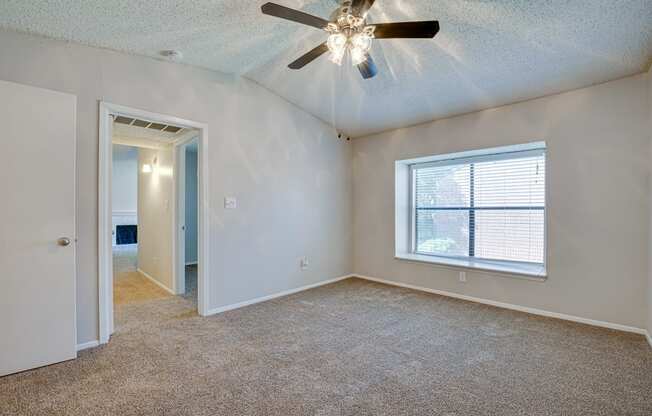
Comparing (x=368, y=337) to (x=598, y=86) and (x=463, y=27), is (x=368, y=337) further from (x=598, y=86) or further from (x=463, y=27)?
(x=598, y=86)

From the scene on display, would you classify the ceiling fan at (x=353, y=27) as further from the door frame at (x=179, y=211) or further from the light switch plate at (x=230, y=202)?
the door frame at (x=179, y=211)

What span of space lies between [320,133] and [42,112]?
3103 mm

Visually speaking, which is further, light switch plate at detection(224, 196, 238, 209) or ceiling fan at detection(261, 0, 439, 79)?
light switch plate at detection(224, 196, 238, 209)

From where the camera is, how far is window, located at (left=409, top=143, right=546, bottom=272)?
3.73m

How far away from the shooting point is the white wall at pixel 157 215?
449cm

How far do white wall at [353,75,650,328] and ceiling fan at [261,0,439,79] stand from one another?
2181mm

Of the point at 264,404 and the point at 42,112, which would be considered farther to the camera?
the point at 42,112

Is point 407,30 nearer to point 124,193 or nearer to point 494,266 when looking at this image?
point 494,266

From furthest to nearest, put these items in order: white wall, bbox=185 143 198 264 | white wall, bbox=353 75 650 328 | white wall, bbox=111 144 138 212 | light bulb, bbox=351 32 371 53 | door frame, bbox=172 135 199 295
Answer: white wall, bbox=111 144 138 212 → white wall, bbox=185 143 198 264 → door frame, bbox=172 135 199 295 → white wall, bbox=353 75 650 328 → light bulb, bbox=351 32 371 53

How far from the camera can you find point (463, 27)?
2.47 m

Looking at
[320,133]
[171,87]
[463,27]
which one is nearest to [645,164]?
[463,27]

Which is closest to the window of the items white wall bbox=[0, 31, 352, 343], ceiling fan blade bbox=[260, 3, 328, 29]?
white wall bbox=[0, 31, 352, 343]

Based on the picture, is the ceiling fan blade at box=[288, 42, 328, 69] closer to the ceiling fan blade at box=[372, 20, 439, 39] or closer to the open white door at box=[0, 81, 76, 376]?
the ceiling fan blade at box=[372, 20, 439, 39]

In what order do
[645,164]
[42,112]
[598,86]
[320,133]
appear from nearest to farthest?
[42,112], [645,164], [598,86], [320,133]
